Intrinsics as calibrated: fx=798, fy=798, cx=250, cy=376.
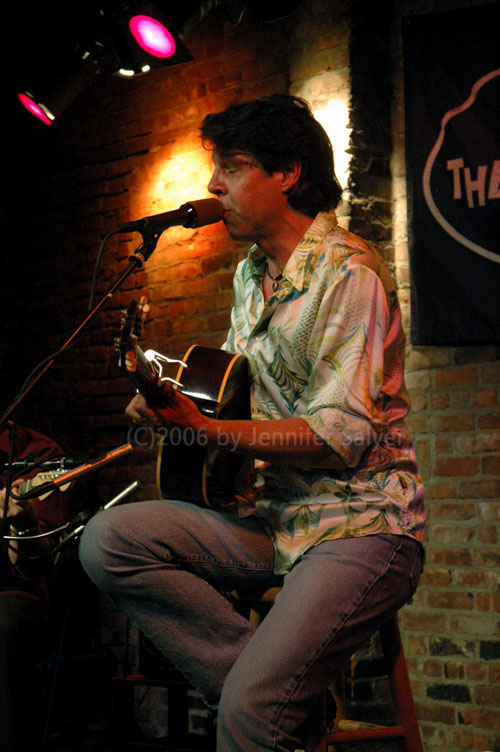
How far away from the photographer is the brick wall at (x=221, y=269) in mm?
3027

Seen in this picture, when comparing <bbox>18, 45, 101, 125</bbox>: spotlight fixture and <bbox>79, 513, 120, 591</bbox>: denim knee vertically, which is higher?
<bbox>18, 45, 101, 125</bbox>: spotlight fixture

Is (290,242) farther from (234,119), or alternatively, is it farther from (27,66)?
(27,66)

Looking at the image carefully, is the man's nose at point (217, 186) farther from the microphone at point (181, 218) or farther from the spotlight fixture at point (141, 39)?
the spotlight fixture at point (141, 39)

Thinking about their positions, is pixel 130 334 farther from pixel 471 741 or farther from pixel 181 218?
pixel 471 741

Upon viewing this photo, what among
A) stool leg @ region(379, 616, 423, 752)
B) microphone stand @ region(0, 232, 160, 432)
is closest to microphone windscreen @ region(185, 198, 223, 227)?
microphone stand @ region(0, 232, 160, 432)

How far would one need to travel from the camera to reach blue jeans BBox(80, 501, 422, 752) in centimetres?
160

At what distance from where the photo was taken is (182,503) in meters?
2.00

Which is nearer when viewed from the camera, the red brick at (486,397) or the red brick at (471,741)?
the red brick at (471,741)

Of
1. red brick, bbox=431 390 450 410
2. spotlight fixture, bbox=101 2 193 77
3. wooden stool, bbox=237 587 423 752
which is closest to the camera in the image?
wooden stool, bbox=237 587 423 752

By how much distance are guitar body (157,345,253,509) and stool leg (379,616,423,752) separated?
19.6 inches

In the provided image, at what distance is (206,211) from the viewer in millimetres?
2018


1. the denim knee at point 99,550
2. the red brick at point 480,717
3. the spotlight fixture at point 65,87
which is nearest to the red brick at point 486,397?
the red brick at point 480,717

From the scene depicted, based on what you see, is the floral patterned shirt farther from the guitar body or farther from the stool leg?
the stool leg

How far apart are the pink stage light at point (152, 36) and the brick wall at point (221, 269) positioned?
49 centimetres
